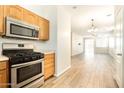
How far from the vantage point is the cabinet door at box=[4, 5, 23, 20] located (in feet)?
8.82

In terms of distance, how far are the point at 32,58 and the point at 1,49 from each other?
635mm

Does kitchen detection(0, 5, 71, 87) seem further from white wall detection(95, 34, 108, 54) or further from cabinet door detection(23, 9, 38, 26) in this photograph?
white wall detection(95, 34, 108, 54)

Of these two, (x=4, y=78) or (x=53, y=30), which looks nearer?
(x=4, y=78)

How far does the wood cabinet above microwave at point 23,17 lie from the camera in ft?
8.49

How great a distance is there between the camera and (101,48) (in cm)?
1767

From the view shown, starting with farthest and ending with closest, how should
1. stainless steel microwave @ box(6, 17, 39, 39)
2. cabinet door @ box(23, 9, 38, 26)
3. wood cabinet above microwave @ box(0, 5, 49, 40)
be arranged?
1. cabinet door @ box(23, 9, 38, 26)
2. stainless steel microwave @ box(6, 17, 39, 39)
3. wood cabinet above microwave @ box(0, 5, 49, 40)

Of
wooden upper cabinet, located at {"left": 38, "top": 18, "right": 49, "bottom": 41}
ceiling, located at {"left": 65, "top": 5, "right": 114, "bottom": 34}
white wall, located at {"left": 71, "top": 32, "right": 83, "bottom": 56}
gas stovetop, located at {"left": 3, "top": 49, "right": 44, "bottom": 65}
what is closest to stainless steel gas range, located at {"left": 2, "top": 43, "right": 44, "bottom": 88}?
gas stovetop, located at {"left": 3, "top": 49, "right": 44, "bottom": 65}

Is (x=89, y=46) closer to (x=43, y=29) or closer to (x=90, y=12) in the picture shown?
(x=90, y=12)

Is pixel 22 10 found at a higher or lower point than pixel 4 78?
higher

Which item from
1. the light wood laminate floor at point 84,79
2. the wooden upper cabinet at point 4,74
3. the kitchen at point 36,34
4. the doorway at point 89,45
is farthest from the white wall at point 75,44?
the wooden upper cabinet at point 4,74

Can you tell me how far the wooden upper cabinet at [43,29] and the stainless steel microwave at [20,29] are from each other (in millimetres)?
266

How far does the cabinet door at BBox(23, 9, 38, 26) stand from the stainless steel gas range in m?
0.61
